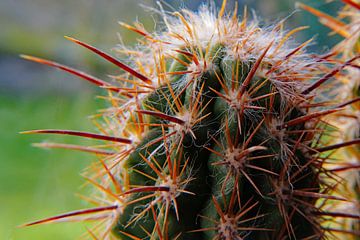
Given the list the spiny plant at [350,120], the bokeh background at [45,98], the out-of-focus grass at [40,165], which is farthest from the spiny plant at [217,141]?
the out-of-focus grass at [40,165]

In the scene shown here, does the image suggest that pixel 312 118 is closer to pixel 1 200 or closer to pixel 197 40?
pixel 197 40

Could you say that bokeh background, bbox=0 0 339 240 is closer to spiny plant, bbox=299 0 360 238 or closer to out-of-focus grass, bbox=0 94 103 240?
out-of-focus grass, bbox=0 94 103 240

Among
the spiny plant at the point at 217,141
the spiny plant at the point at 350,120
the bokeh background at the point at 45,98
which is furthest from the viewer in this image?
the bokeh background at the point at 45,98

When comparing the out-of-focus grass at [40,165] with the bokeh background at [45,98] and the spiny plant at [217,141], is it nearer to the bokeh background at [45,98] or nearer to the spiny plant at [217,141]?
the bokeh background at [45,98]

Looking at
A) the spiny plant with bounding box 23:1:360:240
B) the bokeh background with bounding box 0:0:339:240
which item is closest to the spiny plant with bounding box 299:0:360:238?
the spiny plant with bounding box 23:1:360:240

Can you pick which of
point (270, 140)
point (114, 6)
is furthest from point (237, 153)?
point (114, 6)

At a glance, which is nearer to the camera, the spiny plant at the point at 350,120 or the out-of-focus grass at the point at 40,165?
the spiny plant at the point at 350,120
